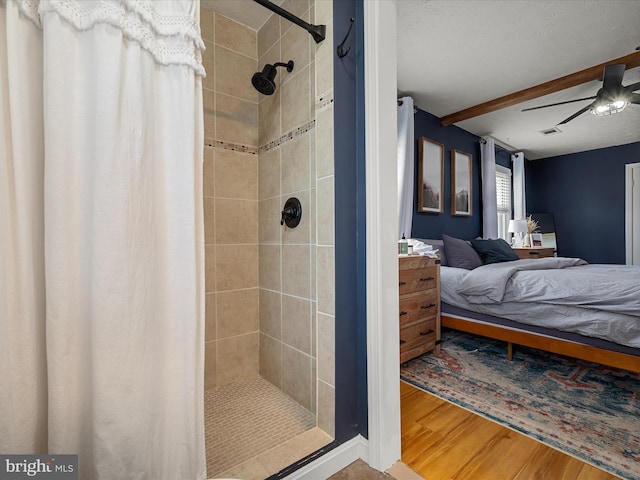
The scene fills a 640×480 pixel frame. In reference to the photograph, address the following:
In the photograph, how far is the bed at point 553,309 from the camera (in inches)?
72.8

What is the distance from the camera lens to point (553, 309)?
2.12m

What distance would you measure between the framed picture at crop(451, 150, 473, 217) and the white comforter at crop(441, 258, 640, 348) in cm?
153

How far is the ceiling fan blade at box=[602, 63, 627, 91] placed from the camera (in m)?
2.48

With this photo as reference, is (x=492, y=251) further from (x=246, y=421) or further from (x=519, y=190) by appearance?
(x=246, y=421)

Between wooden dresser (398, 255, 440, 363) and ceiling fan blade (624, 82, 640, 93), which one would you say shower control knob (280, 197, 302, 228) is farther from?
ceiling fan blade (624, 82, 640, 93)

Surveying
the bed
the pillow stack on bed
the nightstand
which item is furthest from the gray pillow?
the nightstand

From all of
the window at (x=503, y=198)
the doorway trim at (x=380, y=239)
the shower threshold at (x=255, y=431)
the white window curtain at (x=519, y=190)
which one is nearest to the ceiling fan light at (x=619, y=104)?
the window at (x=503, y=198)

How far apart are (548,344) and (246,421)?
2.17 metres

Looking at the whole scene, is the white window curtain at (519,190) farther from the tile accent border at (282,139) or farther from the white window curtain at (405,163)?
the tile accent border at (282,139)

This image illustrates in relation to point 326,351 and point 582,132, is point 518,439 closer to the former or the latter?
point 326,351

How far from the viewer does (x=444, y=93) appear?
3299 mm

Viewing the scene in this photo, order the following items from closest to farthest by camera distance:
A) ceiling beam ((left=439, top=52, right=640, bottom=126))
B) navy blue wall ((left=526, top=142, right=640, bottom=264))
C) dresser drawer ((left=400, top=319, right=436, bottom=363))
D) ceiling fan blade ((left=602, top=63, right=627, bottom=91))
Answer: dresser drawer ((left=400, top=319, right=436, bottom=363))
ceiling fan blade ((left=602, top=63, right=627, bottom=91))
ceiling beam ((left=439, top=52, right=640, bottom=126))
navy blue wall ((left=526, top=142, right=640, bottom=264))

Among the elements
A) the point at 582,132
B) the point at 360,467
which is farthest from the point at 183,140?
the point at 582,132

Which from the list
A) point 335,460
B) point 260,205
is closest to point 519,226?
point 260,205
